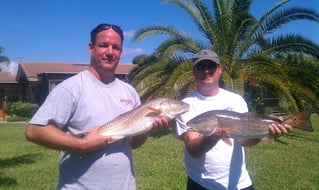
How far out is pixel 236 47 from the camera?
47.9ft

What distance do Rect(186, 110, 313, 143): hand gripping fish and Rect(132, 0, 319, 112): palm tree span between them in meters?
8.90

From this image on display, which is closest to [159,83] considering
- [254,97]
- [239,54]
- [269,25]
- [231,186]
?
[239,54]

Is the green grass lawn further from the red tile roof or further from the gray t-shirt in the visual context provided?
the red tile roof

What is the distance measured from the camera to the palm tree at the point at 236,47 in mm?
12964

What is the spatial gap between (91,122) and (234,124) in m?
1.18

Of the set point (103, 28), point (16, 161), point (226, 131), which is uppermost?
point (103, 28)

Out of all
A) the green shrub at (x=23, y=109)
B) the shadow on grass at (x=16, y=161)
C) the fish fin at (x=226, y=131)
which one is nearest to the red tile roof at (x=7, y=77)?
the green shrub at (x=23, y=109)

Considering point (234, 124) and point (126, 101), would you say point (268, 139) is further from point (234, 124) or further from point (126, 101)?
point (126, 101)

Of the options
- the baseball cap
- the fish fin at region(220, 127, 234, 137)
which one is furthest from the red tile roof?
the fish fin at region(220, 127, 234, 137)

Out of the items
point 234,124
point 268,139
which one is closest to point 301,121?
point 268,139

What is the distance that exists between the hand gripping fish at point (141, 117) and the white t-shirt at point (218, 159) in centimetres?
14

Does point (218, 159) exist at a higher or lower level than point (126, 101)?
lower

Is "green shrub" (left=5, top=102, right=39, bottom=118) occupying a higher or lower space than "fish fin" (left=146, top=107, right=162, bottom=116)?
lower

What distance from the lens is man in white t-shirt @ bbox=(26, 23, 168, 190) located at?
2883 mm
